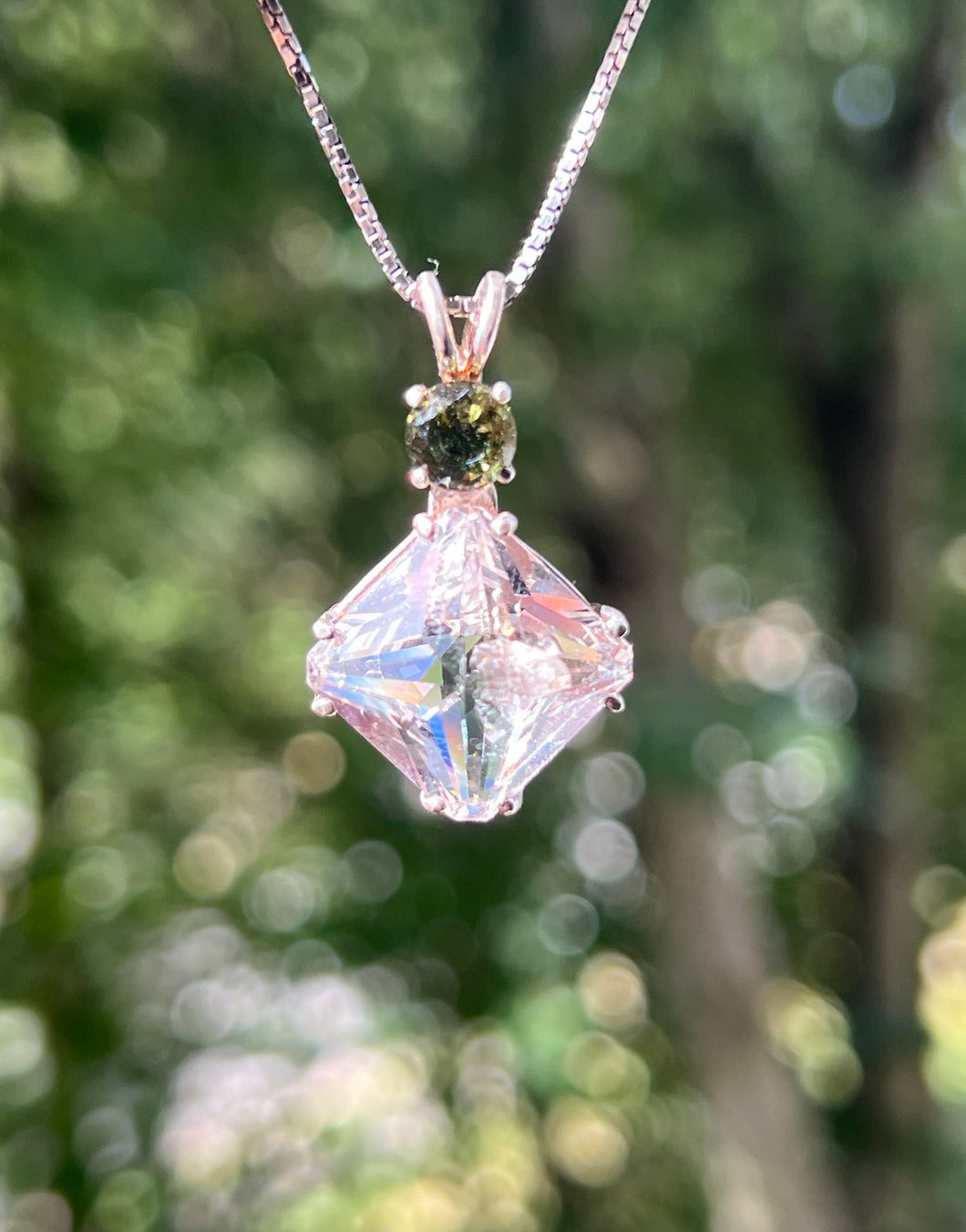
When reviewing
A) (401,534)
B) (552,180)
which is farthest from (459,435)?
(401,534)

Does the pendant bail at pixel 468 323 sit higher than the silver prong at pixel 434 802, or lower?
higher

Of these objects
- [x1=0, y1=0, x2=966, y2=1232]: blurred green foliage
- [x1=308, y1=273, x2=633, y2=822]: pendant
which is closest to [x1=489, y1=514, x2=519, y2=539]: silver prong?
[x1=308, y1=273, x2=633, y2=822]: pendant

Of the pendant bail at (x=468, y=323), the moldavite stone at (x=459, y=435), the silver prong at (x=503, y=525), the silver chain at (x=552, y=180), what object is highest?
the silver chain at (x=552, y=180)

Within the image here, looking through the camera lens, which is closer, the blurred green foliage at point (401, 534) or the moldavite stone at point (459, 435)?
the moldavite stone at point (459, 435)

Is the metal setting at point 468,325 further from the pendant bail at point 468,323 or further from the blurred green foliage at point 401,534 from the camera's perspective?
the blurred green foliage at point 401,534

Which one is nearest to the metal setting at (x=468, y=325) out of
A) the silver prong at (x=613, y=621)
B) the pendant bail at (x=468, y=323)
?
the pendant bail at (x=468, y=323)

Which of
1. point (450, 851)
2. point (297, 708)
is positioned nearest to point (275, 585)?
point (297, 708)

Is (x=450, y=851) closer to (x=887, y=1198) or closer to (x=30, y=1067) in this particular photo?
(x=30, y=1067)

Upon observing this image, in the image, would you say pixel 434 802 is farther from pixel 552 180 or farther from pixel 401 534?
pixel 401 534

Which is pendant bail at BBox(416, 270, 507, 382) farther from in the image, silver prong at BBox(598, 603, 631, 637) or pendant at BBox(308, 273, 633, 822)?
silver prong at BBox(598, 603, 631, 637)
